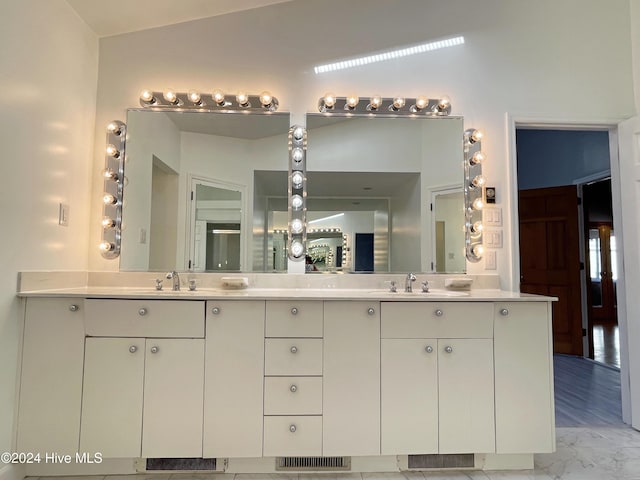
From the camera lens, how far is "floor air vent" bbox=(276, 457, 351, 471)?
1778 mm

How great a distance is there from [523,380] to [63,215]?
254 cm

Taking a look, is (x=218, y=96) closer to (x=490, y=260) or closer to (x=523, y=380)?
(x=490, y=260)

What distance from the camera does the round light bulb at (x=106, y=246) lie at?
2.21 meters

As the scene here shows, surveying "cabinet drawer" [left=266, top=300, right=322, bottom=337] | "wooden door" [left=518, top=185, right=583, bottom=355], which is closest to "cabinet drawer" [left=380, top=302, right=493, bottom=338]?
"cabinet drawer" [left=266, top=300, right=322, bottom=337]

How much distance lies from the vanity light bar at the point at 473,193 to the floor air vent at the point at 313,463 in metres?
1.39

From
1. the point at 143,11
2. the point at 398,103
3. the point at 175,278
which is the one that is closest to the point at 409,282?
the point at 398,103

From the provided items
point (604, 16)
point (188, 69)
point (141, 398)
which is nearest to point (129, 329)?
point (141, 398)

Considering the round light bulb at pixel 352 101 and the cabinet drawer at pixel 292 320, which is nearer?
the cabinet drawer at pixel 292 320

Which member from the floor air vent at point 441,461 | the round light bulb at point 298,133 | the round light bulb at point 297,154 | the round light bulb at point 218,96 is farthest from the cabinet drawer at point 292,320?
the round light bulb at point 218,96

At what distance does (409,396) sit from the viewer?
5.70 ft

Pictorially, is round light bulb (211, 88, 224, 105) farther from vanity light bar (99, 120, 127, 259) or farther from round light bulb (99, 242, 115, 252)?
round light bulb (99, 242, 115, 252)

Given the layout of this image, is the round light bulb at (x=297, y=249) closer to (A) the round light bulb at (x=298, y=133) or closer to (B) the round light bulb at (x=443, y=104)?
(A) the round light bulb at (x=298, y=133)

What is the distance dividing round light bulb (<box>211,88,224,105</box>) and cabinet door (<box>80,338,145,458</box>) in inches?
58.4

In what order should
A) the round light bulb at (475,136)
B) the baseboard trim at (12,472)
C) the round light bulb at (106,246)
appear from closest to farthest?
the baseboard trim at (12,472)
the round light bulb at (106,246)
the round light bulb at (475,136)
